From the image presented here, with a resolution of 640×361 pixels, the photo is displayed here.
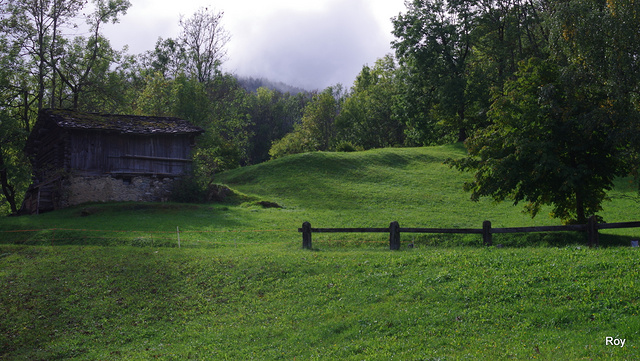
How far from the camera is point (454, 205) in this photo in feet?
117

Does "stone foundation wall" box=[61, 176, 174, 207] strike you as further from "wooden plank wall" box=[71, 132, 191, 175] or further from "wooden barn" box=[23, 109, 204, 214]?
"wooden plank wall" box=[71, 132, 191, 175]

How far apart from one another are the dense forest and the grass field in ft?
13.7

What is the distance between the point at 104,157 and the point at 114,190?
270cm

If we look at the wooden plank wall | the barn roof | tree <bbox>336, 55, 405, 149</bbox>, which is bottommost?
the wooden plank wall

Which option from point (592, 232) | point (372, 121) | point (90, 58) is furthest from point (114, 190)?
point (372, 121)

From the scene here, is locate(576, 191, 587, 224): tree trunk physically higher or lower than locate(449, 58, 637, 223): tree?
lower

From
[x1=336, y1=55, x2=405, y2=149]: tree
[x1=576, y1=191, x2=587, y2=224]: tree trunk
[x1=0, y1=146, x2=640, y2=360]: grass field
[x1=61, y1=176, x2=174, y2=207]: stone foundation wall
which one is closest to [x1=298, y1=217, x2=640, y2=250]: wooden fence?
[x1=0, y1=146, x2=640, y2=360]: grass field

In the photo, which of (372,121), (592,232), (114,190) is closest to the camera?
(592,232)

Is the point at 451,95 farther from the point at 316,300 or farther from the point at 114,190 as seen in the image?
the point at 316,300

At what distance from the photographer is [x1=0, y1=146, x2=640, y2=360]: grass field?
969 centimetres

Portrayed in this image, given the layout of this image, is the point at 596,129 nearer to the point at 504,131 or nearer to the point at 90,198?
the point at 504,131

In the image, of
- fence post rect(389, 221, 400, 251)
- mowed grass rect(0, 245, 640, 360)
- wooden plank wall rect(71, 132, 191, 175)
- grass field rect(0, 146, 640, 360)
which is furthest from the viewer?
wooden plank wall rect(71, 132, 191, 175)

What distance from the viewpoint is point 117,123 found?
36938 mm

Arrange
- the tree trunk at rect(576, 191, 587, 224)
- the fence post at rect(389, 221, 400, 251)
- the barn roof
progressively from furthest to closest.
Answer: the barn roof
the tree trunk at rect(576, 191, 587, 224)
the fence post at rect(389, 221, 400, 251)
